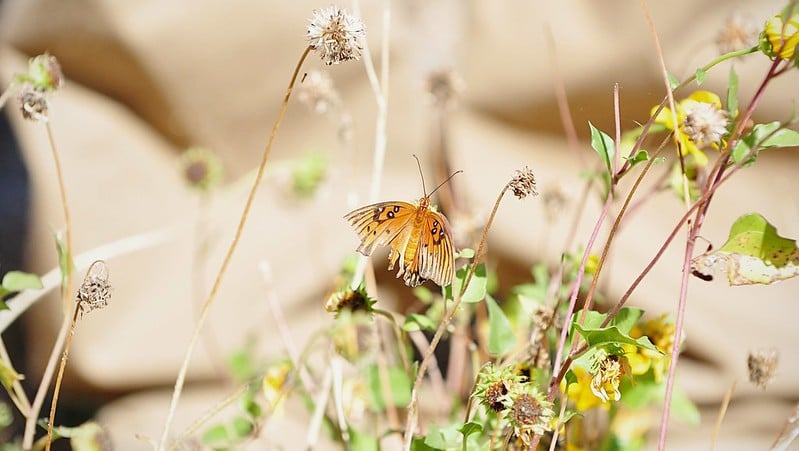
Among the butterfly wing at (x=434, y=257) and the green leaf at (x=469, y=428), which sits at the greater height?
the butterfly wing at (x=434, y=257)

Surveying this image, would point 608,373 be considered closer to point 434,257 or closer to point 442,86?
point 434,257

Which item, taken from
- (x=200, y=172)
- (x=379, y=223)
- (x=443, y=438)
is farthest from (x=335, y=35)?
(x=200, y=172)

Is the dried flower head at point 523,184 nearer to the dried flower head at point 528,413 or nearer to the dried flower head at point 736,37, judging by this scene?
the dried flower head at point 528,413

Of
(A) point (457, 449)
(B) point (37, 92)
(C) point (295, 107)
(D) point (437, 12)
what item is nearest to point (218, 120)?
(C) point (295, 107)

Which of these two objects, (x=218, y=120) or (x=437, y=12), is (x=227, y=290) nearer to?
(x=218, y=120)

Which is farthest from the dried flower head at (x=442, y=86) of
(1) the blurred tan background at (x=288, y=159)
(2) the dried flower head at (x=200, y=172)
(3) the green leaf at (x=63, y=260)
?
(3) the green leaf at (x=63, y=260)

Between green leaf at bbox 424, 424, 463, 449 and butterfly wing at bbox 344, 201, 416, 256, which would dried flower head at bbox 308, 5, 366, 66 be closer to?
butterfly wing at bbox 344, 201, 416, 256

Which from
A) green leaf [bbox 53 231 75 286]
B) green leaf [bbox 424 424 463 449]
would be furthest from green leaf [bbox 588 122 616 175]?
green leaf [bbox 53 231 75 286]
